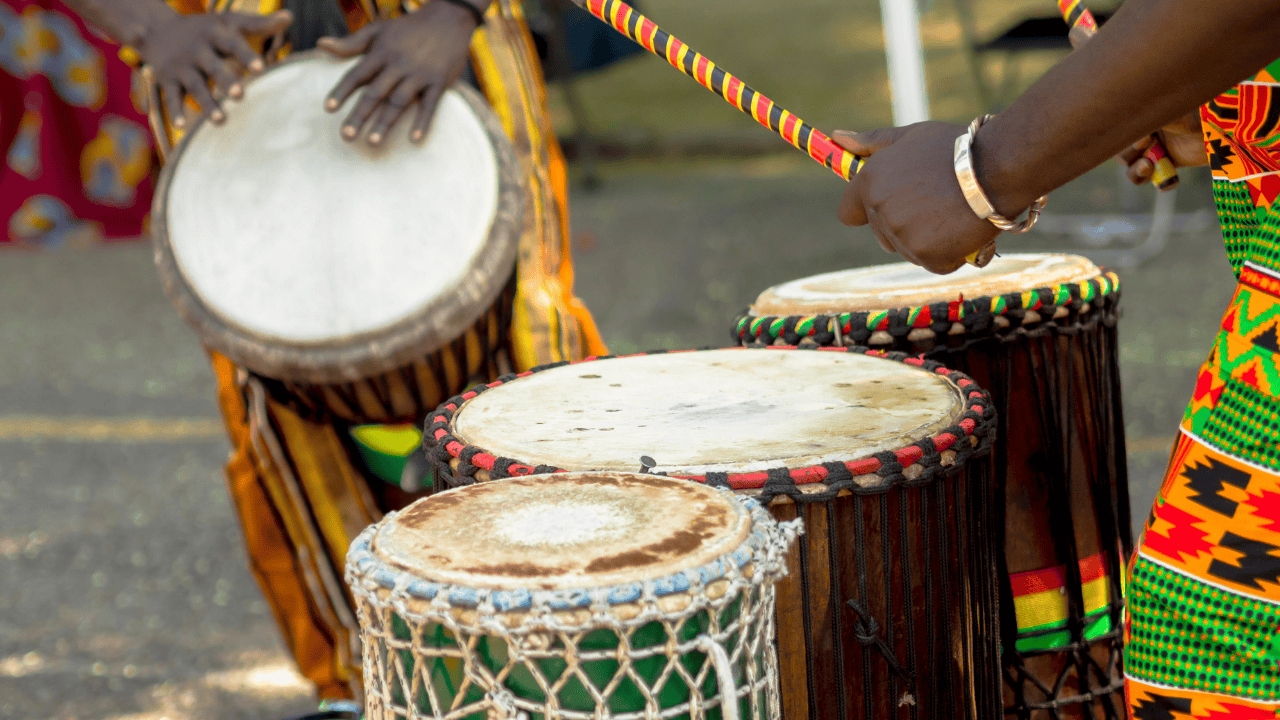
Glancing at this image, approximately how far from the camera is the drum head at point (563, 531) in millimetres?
685

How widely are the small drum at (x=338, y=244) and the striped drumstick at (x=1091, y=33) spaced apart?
2.20ft

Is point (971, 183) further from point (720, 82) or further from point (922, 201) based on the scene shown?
point (720, 82)

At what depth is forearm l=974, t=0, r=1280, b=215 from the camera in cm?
69

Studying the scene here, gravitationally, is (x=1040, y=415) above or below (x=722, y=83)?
below

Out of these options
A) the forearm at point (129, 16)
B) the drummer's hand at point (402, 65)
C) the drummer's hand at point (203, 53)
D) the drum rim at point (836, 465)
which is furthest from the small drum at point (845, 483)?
the forearm at point (129, 16)

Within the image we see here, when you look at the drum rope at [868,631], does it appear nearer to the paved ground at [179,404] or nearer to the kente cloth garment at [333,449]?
the kente cloth garment at [333,449]

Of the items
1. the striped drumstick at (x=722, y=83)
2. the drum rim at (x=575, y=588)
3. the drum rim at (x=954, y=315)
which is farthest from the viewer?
the drum rim at (x=954, y=315)

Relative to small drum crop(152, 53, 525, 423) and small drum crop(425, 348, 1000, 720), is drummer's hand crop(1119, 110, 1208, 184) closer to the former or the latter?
small drum crop(425, 348, 1000, 720)

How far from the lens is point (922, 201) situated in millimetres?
878

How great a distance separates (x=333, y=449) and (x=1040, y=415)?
39.4 inches

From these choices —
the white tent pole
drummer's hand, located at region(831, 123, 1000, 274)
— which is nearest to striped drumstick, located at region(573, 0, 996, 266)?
drummer's hand, located at region(831, 123, 1000, 274)

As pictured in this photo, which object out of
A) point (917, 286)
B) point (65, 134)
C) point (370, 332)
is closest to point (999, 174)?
point (917, 286)

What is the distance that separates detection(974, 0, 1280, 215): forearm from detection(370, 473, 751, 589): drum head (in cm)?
30

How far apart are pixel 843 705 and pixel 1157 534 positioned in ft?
0.95
